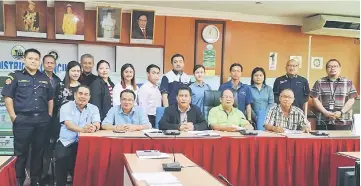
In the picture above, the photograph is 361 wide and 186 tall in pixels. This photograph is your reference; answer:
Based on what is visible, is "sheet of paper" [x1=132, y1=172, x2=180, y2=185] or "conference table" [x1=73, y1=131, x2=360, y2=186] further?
"conference table" [x1=73, y1=131, x2=360, y2=186]

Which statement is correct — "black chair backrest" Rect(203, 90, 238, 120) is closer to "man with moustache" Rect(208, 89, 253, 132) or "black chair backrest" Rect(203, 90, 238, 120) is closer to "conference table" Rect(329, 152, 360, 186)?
"man with moustache" Rect(208, 89, 253, 132)

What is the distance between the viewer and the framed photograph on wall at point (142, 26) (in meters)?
5.48

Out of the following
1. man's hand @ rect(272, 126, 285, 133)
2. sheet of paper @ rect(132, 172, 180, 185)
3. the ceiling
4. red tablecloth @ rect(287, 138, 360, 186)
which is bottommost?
red tablecloth @ rect(287, 138, 360, 186)

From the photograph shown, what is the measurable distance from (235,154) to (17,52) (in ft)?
12.1

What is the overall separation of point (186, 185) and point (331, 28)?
5.04 m

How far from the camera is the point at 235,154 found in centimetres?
323

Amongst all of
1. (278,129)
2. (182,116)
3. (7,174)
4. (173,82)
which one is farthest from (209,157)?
(7,174)

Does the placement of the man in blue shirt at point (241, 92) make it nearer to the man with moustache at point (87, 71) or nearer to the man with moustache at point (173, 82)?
the man with moustache at point (173, 82)

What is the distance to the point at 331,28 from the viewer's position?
599cm

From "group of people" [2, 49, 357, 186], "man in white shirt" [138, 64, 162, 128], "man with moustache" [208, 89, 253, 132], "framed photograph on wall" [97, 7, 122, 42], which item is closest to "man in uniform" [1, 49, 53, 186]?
"group of people" [2, 49, 357, 186]

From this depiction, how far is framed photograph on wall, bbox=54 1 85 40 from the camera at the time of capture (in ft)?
16.9

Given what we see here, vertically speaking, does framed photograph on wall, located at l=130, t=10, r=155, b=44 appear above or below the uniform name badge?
above

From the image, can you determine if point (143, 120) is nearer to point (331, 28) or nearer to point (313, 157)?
point (313, 157)

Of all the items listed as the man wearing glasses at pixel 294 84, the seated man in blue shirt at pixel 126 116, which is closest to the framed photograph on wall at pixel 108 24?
the seated man in blue shirt at pixel 126 116
